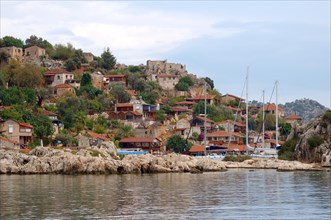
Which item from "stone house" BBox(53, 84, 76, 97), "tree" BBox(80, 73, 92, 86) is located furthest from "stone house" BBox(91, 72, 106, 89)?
"stone house" BBox(53, 84, 76, 97)

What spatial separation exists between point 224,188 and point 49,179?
1584 cm

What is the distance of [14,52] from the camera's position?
139 m

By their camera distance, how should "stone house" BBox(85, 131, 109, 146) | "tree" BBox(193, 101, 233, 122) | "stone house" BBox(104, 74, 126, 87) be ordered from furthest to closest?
"stone house" BBox(104, 74, 126, 87) < "tree" BBox(193, 101, 233, 122) < "stone house" BBox(85, 131, 109, 146)

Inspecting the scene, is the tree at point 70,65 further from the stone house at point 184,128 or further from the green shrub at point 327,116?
the green shrub at point 327,116

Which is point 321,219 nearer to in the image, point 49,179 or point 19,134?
point 49,179

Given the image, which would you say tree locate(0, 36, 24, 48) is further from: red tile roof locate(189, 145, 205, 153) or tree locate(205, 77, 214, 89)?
red tile roof locate(189, 145, 205, 153)

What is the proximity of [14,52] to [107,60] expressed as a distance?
68.5 feet

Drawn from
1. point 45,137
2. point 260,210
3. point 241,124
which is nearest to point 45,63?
point 241,124

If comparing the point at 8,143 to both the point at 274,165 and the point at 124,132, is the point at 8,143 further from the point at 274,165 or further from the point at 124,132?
the point at 274,165

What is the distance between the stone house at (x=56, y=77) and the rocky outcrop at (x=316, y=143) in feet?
184

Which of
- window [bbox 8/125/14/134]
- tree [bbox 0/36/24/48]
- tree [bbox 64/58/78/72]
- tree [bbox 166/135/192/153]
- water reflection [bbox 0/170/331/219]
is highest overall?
tree [bbox 0/36/24/48]

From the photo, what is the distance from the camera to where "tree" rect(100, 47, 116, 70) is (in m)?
150

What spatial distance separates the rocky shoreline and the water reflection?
4.49 metres

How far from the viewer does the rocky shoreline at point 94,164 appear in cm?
6309
